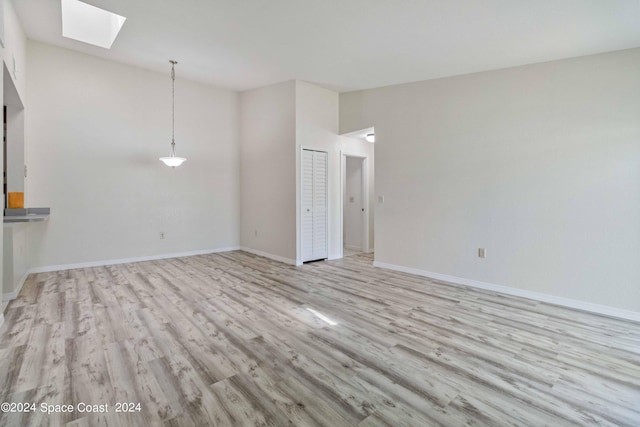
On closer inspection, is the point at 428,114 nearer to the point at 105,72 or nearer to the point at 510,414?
the point at 510,414

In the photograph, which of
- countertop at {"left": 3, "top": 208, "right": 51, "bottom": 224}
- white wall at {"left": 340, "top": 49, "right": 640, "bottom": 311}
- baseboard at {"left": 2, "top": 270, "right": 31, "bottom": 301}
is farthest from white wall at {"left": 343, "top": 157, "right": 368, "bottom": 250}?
baseboard at {"left": 2, "top": 270, "right": 31, "bottom": 301}

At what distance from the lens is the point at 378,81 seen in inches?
200

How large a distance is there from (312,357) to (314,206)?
140 inches

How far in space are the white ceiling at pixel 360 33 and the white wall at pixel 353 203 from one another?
7.75ft

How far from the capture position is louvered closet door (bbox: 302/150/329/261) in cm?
563

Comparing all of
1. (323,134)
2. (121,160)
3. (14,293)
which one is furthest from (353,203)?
(14,293)

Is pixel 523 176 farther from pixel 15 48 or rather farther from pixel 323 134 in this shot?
pixel 15 48

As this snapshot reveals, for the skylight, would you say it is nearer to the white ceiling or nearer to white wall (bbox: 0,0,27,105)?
the white ceiling

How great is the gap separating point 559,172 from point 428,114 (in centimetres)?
191

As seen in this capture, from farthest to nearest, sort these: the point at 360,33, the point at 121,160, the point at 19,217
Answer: the point at 121,160, the point at 360,33, the point at 19,217

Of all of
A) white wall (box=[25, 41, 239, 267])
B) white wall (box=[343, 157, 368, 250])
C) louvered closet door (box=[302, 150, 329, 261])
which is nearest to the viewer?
white wall (box=[25, 41, 239, 267])

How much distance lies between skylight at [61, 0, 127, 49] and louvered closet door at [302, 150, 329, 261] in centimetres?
328

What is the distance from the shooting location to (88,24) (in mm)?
4379

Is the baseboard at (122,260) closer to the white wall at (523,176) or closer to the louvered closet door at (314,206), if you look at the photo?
the louvered closet door at (314,206)
